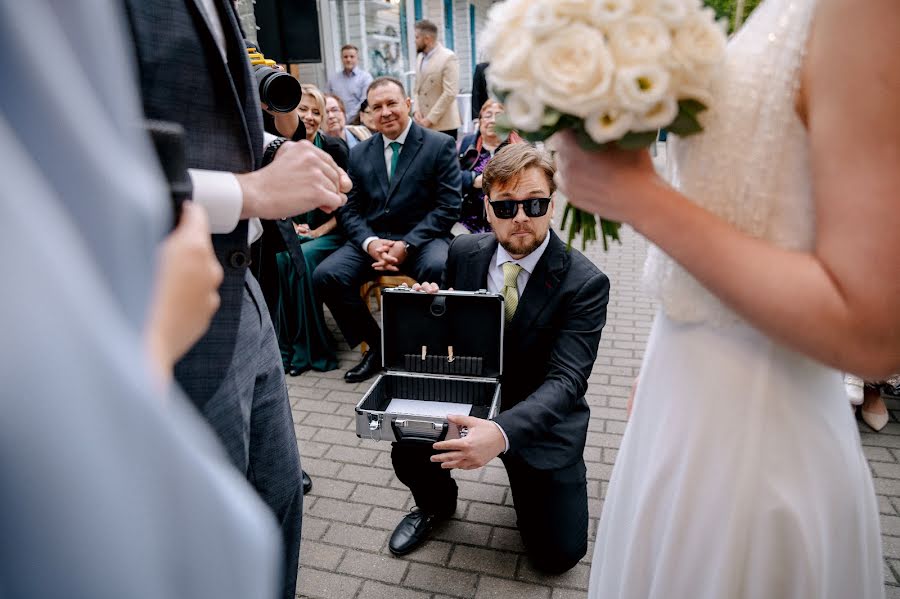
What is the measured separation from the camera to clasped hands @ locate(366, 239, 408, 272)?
14.9 ft

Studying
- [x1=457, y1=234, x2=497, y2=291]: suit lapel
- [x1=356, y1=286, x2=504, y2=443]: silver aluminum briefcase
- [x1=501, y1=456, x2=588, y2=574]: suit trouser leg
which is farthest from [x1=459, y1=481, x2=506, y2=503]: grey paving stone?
[x1=457, y1=234, x2=497, y2=291]: suit lapel

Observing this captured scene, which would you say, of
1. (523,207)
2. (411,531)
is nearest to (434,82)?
(523,207)


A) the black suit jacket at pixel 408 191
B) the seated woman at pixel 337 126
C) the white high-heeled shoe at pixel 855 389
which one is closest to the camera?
the white high-heeled shoe at pixel 855 389

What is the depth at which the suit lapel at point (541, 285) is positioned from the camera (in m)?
2.42

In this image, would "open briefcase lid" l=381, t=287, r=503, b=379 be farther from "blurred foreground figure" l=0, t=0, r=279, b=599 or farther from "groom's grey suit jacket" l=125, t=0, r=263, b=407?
"blurred foreground figure" l=0, t=0, r=279, b=599

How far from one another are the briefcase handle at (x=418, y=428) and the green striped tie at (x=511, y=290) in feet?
1.90

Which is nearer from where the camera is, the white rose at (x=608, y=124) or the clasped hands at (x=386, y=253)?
the white rose at (x=608, y=124)

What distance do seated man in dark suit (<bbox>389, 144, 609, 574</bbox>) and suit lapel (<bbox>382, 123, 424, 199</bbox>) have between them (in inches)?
81.6

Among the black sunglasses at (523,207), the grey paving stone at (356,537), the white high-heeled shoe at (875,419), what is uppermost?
the black sunglasses at (523,207)

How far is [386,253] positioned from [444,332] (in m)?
1.92

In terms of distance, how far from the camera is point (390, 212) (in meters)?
4.73

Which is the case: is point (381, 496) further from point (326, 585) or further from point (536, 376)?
point (536, 376)

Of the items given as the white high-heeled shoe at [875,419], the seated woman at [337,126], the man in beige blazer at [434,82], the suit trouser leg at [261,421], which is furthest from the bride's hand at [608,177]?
the man in beige blazer at [434,82]

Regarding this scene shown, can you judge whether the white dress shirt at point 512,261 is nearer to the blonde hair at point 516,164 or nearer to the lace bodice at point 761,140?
the blonde hair at point 516,164
